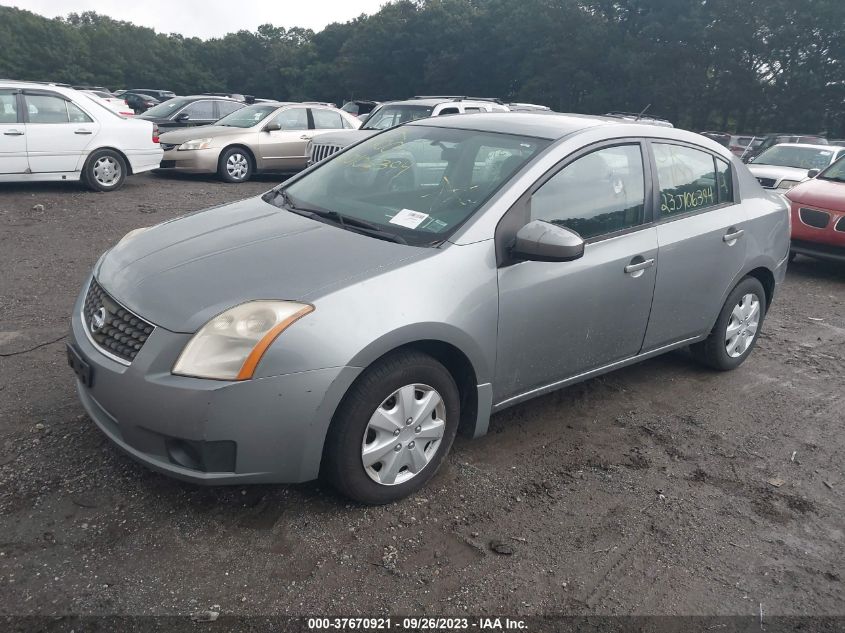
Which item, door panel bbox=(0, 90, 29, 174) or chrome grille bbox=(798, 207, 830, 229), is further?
door panel bbox=(0, 90, 29, 174)

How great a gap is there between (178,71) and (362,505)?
79.8 metres

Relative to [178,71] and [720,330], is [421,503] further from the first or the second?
[178,71]

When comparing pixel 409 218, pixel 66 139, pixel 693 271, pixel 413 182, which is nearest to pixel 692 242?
pixel 693 271

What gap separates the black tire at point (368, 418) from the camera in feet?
9.38

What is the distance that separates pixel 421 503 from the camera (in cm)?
319

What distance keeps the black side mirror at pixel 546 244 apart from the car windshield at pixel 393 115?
924 cm

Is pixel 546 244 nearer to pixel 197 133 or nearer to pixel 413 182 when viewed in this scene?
pixel 413 182

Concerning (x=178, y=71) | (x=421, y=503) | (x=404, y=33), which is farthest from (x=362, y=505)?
(x=178, y=71)

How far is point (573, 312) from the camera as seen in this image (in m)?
3.60

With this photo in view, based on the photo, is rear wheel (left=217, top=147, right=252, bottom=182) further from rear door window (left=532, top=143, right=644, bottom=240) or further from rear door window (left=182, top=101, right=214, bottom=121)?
rear door window (left=532, top=143, right=644, bottom=240)

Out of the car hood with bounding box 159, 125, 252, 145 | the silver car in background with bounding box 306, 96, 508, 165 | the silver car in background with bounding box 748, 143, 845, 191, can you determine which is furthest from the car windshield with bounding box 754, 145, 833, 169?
the car hood with bounding box 159, 125, 252, 145

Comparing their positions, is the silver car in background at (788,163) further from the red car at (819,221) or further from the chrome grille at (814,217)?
the chrome grille at (814,217)

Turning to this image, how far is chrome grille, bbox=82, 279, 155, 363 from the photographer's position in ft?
9.31

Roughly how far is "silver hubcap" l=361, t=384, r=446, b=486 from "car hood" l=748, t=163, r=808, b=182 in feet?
33.0
